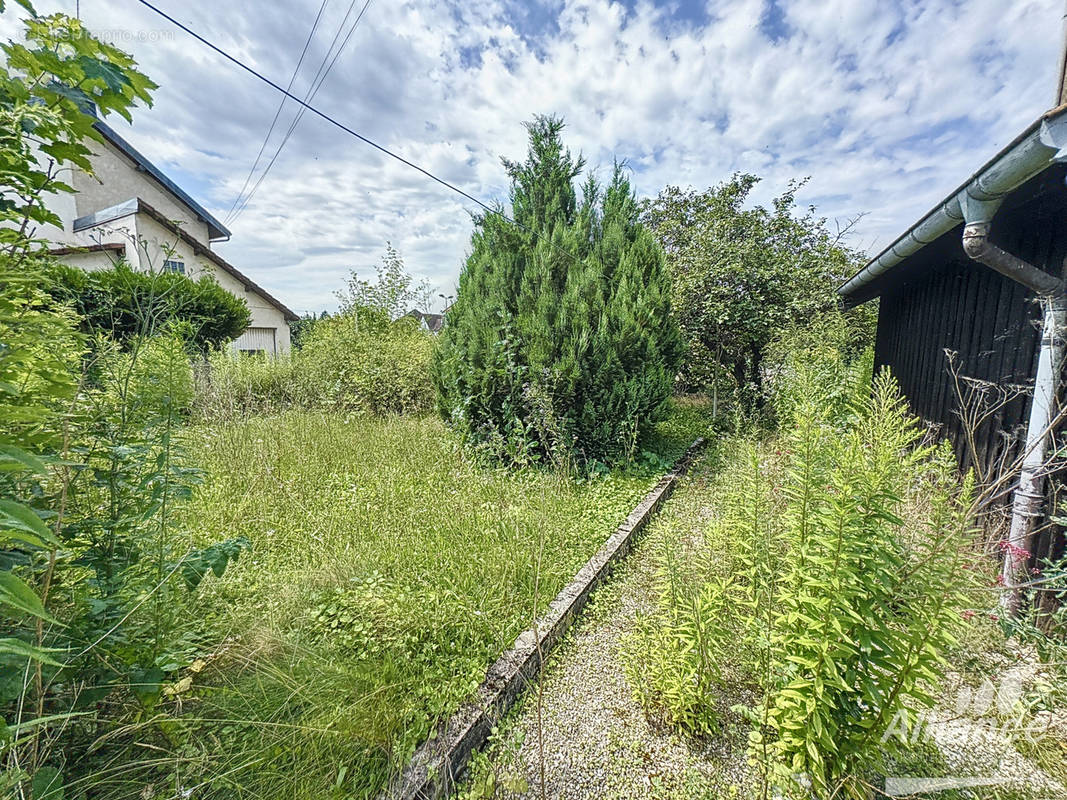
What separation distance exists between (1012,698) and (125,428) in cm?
392

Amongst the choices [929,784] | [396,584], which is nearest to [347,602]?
[396,584]

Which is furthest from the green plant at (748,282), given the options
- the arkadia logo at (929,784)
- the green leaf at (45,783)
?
the green leaf at (45,783)

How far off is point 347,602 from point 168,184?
661 inches

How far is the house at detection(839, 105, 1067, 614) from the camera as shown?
2.12 metres

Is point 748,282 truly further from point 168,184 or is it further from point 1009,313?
point 168,184

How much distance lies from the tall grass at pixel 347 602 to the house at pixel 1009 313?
231 cm

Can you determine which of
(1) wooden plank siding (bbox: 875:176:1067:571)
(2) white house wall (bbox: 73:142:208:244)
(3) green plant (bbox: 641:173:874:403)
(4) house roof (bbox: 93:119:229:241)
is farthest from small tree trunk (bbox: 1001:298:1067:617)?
(4) house roof (bbox: 93:119:229:241)

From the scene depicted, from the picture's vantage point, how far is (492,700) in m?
1.81

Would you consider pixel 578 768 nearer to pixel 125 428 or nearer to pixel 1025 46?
pixel 125 428

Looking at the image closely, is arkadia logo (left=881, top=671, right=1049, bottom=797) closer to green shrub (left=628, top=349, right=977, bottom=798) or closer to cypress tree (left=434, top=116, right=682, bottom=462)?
green shrub (left=628, top=349, right=977, bottom=798)

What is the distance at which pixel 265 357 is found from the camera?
8.27 m

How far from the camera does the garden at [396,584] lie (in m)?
1.19

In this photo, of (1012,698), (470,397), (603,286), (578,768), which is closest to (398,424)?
(470,397)

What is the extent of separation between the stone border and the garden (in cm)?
7
